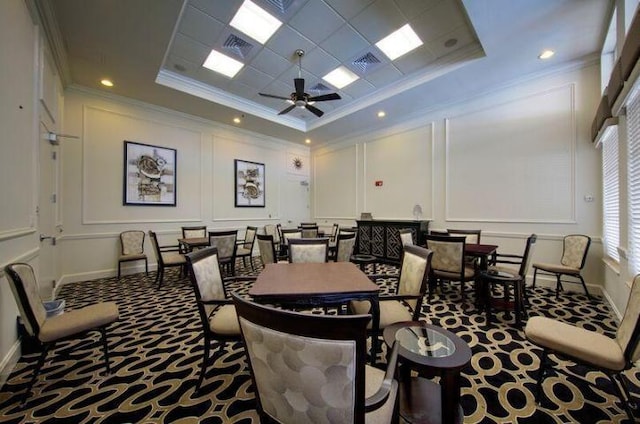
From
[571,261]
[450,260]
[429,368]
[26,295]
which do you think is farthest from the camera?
[571,261]

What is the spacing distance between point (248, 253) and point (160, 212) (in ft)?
6.98

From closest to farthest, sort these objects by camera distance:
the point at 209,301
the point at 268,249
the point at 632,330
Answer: the point at 632,330
the point at 209,301
the point at 268,249

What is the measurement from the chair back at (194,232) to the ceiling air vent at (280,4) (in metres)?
4.50

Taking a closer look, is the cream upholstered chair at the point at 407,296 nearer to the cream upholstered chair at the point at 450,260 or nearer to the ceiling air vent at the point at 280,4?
the cream upholstered chair at the point at 450,260

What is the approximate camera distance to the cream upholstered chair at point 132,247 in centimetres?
479

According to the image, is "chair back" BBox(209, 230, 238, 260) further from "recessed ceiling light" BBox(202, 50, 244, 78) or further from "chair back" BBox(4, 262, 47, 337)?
"recessed ceiling light" BBox(202, 50, 244, 78)

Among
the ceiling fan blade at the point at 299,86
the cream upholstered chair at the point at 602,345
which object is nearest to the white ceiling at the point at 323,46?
the ceiling fan blade at the point at 299,86

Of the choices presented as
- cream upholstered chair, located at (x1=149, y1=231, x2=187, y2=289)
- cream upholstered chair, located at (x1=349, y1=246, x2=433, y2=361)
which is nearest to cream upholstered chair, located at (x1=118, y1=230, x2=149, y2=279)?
cream upholstered chair, located at (x1=149, y1=231, x2=187, y2=289)

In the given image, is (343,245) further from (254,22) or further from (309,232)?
(254,22)

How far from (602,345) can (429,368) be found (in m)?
1.25

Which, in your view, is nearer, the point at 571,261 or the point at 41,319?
the point at 41,319

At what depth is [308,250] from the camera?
9.92ft

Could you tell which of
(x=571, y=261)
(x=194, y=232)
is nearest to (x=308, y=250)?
(x=194, y=232)

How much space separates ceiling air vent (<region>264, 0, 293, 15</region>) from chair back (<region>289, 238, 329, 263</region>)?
2884 millimetres
